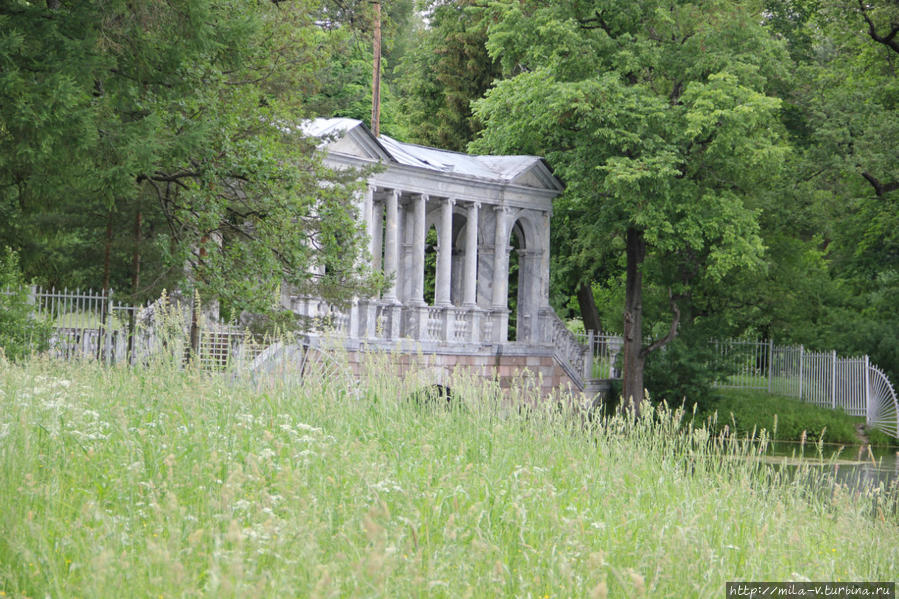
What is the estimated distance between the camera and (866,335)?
2812cm

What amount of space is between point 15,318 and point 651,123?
14727 mm

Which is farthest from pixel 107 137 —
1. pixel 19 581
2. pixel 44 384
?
pixel 19 581

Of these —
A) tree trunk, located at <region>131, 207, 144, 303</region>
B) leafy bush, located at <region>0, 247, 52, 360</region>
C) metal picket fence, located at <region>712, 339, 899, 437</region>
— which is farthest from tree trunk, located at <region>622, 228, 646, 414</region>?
leafy bush, located at <region>0, 247, 52, 360</region>

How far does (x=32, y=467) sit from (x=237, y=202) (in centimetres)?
893

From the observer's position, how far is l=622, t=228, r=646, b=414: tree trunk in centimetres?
2533

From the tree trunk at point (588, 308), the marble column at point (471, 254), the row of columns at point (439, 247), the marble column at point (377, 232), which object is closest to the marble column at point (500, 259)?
the row of columns at point (439, 247)

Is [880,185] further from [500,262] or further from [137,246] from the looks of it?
[137,246]

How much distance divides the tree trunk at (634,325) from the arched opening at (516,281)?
8.95 feet

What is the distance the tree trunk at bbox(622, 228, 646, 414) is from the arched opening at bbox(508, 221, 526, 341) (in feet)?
8.95

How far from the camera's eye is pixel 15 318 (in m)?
15.3

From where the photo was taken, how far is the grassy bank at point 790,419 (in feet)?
86.7

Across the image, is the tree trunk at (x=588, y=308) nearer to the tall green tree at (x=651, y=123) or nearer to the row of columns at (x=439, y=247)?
the tall green tree at (x=651, y=123)

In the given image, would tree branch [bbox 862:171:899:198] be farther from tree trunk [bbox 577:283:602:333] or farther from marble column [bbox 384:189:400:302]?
marble column [bbox 384:189:400:302]

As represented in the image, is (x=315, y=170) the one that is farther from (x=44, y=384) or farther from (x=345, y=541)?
(x=345, y=541)
